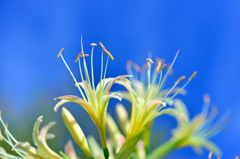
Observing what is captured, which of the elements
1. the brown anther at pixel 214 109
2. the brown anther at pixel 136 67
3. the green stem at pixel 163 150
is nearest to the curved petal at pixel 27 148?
the green stem at pixel 163 150

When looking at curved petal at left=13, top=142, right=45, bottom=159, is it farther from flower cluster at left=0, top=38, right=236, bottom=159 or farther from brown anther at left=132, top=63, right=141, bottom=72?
brown anther at left=132, top=63, right=141, bottom=72

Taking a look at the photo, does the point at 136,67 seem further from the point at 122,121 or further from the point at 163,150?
the point at 163,150

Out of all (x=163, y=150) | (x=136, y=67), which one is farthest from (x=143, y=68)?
(x=163, y=150)

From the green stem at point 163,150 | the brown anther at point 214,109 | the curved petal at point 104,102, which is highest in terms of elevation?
the curved petal at point 104,102

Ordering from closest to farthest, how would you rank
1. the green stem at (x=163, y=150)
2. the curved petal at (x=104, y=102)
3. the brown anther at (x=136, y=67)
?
the curved petal at (x=104, y=102), the green stem at (x=163, y=150), the brown anther at (x=136, y=67)

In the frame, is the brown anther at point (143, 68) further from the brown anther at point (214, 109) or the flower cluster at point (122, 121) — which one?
the brown anther at point (214, 109)

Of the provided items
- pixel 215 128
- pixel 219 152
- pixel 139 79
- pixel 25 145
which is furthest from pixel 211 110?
pixel 25 145

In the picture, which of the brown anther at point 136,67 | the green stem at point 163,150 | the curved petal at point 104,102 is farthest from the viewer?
the brown anther at point 136,67

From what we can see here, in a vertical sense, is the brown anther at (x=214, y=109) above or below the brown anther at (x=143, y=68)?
below
